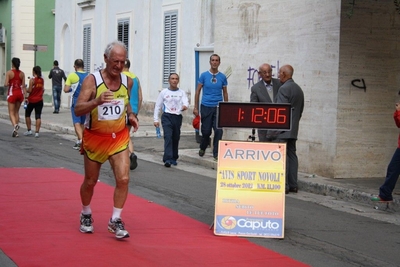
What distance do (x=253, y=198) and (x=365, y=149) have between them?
5.14 meters

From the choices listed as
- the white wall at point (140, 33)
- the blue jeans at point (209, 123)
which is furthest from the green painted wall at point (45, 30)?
the blue jeans at point (209, 123)

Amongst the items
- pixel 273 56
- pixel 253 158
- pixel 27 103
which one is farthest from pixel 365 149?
pixel 27 103

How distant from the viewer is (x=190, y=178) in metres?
14.0

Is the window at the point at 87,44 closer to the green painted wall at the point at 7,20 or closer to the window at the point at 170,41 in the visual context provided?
the window at the point at 170,41

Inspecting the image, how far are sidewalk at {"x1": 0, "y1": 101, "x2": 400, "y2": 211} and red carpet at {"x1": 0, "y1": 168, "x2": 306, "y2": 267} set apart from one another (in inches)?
127

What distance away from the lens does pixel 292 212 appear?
1094cm

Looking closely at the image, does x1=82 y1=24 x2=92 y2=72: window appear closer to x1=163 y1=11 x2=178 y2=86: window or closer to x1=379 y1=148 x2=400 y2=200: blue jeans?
x1=163 y1=11 x2=178 y2=86: window

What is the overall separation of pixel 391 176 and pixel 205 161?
212 inches

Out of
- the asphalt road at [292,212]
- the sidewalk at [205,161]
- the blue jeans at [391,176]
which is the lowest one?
the asphalt road at [292,212]

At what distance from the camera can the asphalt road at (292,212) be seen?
8438 mm

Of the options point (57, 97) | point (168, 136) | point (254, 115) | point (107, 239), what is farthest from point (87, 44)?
point (107, 239)

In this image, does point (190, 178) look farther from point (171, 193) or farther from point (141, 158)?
point (141, 158)

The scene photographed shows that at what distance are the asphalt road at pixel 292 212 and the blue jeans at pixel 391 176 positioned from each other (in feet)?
0.90

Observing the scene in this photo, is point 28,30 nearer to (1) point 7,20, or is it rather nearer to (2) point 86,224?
(1) point 7,20
